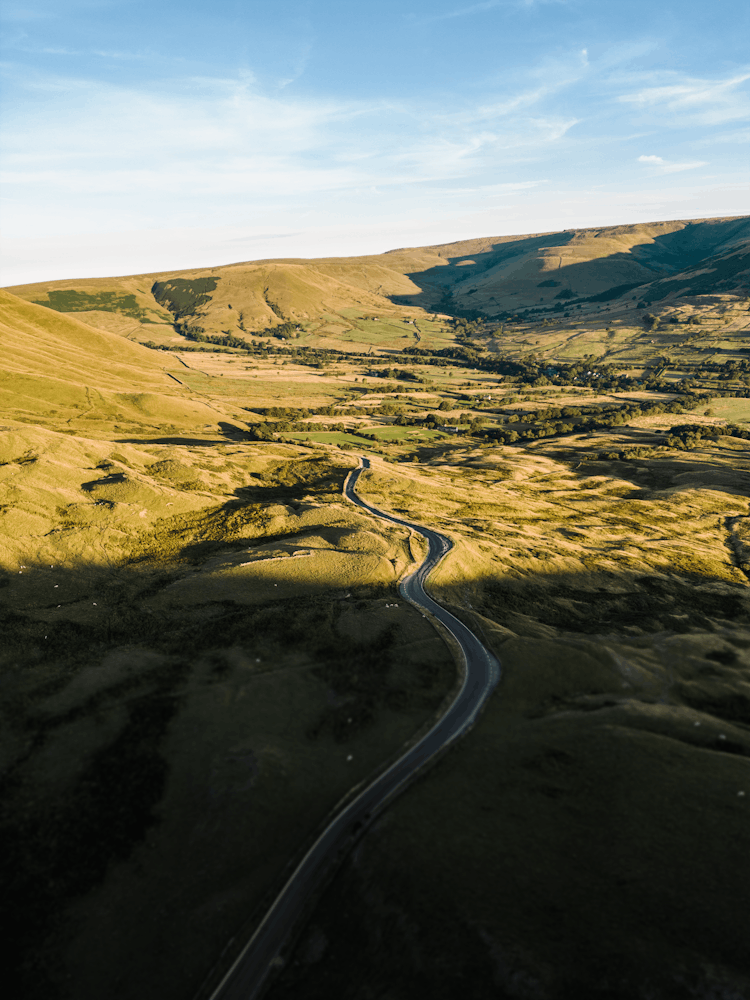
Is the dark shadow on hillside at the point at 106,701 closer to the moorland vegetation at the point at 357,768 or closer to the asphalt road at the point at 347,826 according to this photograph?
the moorland vegetation at the point at 357,768

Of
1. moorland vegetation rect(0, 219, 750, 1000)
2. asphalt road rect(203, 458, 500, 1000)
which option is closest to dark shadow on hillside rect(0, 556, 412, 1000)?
moorland vegetation rect(0, 219, 750, 1000)

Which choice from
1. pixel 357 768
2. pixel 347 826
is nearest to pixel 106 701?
pixel 357 768

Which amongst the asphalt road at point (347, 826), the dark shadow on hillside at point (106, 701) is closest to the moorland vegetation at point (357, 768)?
the dark shadow on hillside at point (106, 701)

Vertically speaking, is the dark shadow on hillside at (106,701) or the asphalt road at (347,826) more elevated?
the dark shadow on hillside at (106,701)

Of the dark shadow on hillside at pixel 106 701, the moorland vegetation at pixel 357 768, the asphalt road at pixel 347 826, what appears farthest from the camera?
the dark shadow on hillside at pixel 106 701

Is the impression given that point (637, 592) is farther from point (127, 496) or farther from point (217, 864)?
point (127, 496)

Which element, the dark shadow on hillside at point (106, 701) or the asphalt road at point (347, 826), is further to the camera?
the dark shadow on hillside at point (106, 701)

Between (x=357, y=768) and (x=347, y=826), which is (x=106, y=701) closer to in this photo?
(x=357, y=768)

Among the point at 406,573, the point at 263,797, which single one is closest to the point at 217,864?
the point at 263,797
